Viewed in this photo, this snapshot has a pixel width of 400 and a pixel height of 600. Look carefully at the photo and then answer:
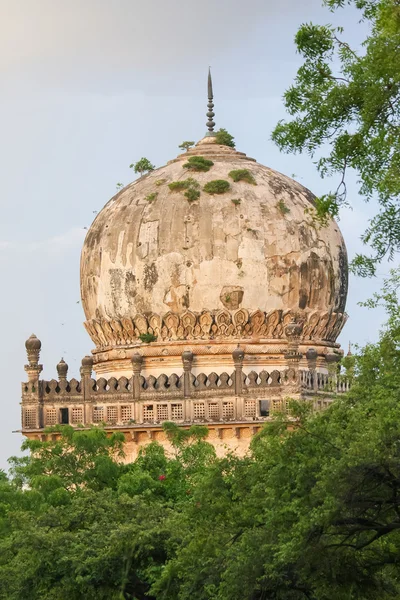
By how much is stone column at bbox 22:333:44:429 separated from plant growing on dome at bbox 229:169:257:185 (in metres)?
4.93

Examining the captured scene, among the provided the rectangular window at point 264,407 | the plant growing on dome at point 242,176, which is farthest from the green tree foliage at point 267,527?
the plant growing on dome at point 242,176

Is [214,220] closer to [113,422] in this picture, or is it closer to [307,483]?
[113,422]

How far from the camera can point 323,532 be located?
99.2 feet

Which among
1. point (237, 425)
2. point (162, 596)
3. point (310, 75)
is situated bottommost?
point (162, 596)

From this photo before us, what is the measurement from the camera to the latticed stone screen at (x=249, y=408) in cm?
4872

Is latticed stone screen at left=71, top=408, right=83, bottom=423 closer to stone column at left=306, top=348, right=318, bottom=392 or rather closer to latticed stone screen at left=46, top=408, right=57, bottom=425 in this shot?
latticed stone screen at left=46, top=408, right=57, bottom=425

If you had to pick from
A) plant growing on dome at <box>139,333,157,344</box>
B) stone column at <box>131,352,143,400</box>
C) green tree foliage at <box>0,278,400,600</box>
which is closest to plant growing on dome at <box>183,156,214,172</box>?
plant growing on dome at <box>139,333,157,344</box>

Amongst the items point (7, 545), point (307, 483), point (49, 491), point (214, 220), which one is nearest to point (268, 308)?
point (214, 220)

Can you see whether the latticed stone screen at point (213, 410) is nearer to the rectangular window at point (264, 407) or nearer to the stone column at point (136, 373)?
the rectangular window at point (264, 407)

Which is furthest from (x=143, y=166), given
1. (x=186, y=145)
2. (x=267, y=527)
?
(x=267, y=527)

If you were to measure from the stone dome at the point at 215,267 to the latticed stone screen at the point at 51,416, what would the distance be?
1629 mm

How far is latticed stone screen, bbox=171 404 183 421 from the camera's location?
49.2m

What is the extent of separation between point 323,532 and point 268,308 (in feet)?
64.9

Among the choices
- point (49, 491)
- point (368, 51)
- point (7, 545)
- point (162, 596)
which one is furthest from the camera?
point (49, 491)
